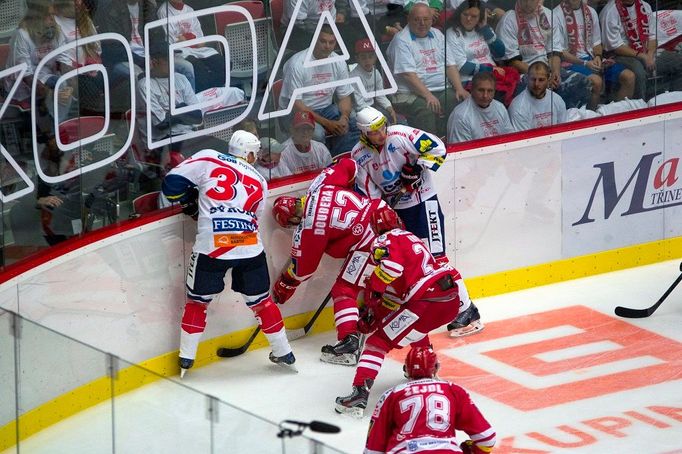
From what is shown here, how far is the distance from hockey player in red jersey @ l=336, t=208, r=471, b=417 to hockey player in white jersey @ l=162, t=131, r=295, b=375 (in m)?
0.66

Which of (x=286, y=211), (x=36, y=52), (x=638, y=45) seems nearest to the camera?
(x=36, y=52)

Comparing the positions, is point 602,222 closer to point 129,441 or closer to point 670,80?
point 670,80

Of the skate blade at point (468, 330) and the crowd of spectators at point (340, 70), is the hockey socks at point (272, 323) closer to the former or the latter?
the crowd of spectators at point (340, 70)

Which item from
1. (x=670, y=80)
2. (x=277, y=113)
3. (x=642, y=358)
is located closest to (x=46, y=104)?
(x=277, y=113)

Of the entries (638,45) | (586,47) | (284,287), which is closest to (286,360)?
(284,287)

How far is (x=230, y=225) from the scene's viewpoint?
307 inches

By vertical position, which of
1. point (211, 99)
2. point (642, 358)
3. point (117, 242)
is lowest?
point (642, 358)

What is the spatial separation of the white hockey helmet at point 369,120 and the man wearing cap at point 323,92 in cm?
21

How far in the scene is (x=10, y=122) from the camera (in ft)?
23.6

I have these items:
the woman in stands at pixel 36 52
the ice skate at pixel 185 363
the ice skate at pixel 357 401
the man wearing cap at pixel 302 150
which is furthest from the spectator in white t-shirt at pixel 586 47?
the woman in stands at pixel 36 52

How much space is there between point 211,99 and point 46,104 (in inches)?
38.3

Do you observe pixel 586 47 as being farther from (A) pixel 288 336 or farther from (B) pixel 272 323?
(B) pixel 272 323

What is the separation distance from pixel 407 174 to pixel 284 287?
89 cm

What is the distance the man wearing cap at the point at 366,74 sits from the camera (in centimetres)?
863
